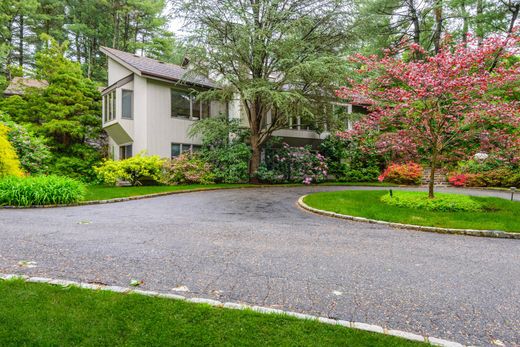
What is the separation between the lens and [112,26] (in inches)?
1219

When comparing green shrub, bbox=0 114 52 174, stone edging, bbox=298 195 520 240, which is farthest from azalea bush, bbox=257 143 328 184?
green shrub, bbox=0 114 52 174

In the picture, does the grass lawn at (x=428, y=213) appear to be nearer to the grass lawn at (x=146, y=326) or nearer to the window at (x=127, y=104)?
the grass lawn at (x=146, y=326)

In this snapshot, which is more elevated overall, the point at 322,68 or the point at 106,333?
the point at 322,68

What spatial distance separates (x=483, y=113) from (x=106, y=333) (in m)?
9.76

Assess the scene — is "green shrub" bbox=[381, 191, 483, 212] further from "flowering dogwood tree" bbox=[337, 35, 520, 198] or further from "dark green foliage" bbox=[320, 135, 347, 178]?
"dark green foliage" bbox=[320, 135, 347, 178]

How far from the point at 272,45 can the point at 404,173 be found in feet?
33.4

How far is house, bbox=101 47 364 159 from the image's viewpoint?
16.4 meters

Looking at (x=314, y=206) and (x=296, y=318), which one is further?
(x=314, y=206)

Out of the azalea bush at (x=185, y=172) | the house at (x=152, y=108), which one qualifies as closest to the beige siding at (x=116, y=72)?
the house at (x=152, y=108)

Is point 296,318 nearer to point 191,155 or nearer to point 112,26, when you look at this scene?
point 191,155

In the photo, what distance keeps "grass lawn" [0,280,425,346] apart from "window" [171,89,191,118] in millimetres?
15299

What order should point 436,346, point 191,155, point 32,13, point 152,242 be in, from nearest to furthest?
point 436,346 → point 152,242 → point 191,155 → point 32,13

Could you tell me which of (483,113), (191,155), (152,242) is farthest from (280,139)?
(152,242)

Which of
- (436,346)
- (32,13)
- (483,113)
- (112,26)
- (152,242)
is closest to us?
(436,346)
